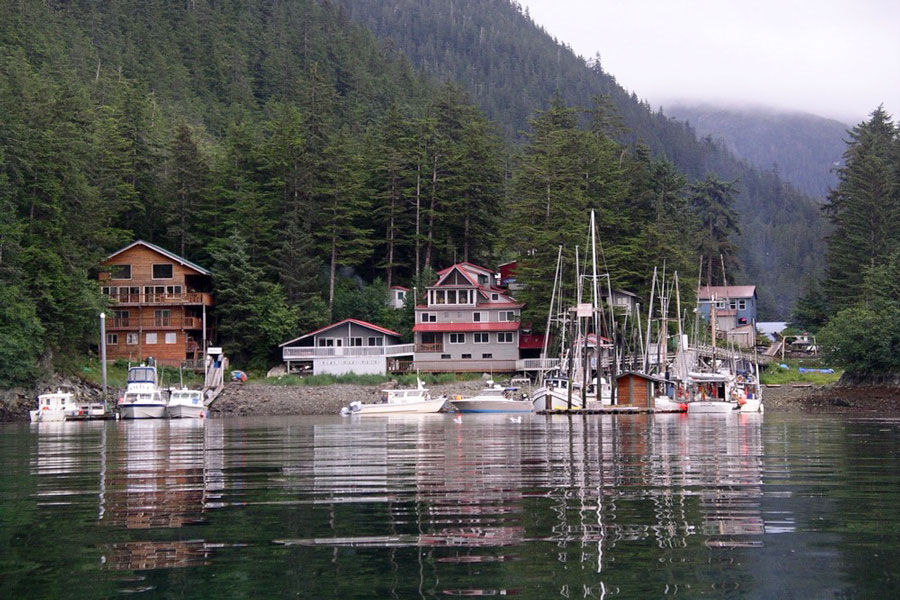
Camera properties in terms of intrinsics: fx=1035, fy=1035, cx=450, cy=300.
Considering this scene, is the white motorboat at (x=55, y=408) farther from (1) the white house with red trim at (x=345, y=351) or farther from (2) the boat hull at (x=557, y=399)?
(2) the boat hull at (x=557, y=399)

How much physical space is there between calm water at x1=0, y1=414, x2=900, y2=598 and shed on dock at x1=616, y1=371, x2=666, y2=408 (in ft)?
116

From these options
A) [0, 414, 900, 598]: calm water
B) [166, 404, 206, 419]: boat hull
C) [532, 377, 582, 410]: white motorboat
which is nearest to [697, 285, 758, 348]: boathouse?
[532, 377, 582, 410]: white motorboat

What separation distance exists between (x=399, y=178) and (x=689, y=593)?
7644 cm

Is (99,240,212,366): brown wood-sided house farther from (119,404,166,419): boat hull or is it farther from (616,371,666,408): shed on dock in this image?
(616,371,666,408): shed on dock

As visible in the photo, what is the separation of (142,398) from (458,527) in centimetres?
5130

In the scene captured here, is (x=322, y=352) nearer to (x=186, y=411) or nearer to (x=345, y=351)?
(x=345, y=351)

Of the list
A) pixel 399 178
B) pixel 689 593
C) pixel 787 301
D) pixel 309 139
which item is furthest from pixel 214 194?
pixel 787 301

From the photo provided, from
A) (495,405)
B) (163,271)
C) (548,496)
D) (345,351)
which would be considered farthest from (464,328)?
(548,496)

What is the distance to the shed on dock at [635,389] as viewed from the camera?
5584 cm

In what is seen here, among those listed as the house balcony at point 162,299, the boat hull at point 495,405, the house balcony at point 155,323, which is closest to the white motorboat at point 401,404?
the boat hull at point 495,405

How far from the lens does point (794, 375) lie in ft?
262

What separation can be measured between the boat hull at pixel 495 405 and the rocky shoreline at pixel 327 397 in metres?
7.06

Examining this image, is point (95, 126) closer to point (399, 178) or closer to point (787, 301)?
point (399, 178)

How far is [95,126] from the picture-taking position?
80062 mm
